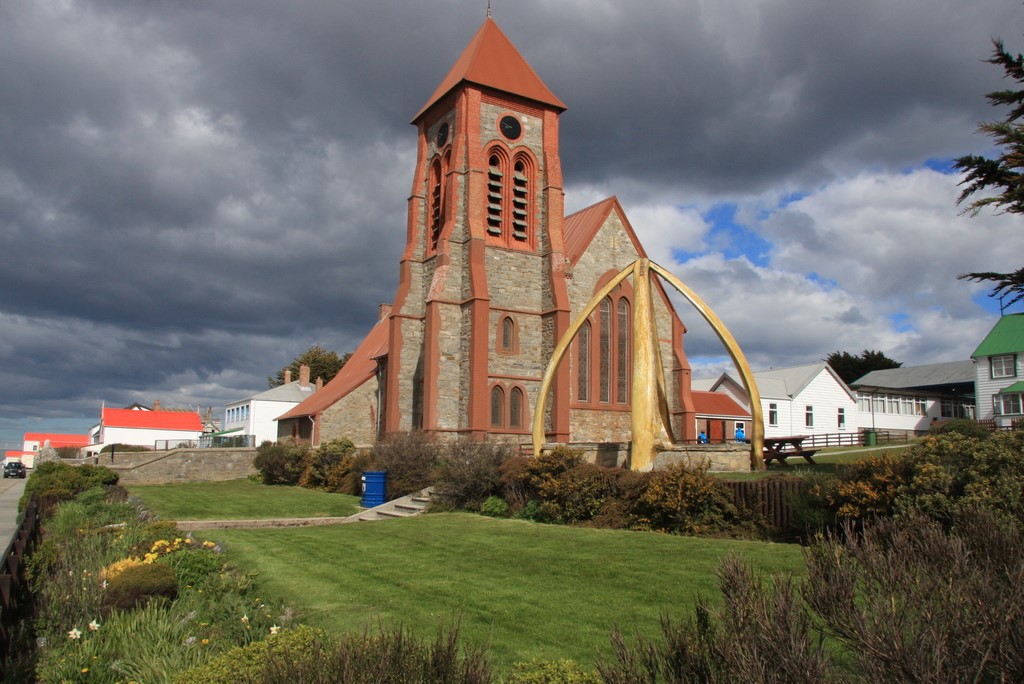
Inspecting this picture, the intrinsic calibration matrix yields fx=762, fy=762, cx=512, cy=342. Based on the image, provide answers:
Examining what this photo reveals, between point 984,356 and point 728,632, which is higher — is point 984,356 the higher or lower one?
the higher one

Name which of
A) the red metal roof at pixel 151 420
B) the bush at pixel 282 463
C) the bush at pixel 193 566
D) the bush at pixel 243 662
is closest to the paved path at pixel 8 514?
the bush at pixel 193 566

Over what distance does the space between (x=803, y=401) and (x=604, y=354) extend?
20463 mm

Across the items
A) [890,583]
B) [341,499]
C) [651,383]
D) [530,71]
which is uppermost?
[530,71]

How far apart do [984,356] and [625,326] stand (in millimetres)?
27972

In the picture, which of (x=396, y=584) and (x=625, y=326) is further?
(x=625, y=326)

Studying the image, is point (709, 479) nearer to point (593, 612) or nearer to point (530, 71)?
point (593, 612)

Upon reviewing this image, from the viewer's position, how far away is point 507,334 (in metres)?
34.1

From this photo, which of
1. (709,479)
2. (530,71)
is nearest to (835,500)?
(709,479)

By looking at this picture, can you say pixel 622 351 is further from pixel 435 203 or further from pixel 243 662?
pixel 243 662

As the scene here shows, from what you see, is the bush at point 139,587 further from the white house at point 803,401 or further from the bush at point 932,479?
the white house at point 803,401

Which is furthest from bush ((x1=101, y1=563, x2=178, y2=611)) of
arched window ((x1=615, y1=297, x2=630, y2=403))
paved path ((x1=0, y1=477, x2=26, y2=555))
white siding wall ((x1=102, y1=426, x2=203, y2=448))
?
white siding wall ((x1=102, y1=426, x2=203, y2=448))

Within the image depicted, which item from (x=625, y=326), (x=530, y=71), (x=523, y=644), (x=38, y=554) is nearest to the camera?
(x=523, y=644)

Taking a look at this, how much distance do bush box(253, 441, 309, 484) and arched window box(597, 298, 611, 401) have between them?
547 inches

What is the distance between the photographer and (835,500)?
12945mm
